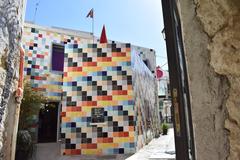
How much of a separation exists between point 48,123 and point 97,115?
3472 mm

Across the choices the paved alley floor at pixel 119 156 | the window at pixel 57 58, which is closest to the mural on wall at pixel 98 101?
the paved alley floor at pixel 119 156

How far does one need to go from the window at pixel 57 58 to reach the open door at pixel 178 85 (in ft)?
26.5

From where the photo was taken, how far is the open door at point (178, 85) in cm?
91

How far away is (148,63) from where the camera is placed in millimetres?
13023

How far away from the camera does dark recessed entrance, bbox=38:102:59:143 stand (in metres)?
8.80

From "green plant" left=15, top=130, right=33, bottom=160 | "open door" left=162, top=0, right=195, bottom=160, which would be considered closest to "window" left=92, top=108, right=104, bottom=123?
"green plant" left=15, top=130, right=33, bottom=160

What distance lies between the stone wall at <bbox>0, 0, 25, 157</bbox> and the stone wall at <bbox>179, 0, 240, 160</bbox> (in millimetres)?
2423

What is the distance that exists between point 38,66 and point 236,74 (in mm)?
8230

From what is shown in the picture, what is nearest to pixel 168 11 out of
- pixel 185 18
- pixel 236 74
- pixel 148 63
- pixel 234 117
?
pixel 185 18

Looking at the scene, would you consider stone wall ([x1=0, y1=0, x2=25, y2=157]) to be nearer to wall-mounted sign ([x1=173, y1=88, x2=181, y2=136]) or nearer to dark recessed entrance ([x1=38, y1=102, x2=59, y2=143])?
wall-mounted sign ([x1=173, y1=88, x2=181, y2=136])

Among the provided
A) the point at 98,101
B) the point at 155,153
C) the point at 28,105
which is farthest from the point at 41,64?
the point at 155,153

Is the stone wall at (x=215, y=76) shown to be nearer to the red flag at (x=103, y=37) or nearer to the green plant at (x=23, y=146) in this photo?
the green plant at (x=23, y=146)

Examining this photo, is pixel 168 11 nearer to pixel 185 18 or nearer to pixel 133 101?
pixel 185 18

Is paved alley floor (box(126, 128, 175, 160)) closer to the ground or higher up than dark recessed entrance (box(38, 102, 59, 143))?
closer to the ground
